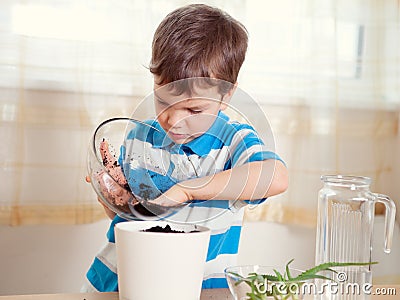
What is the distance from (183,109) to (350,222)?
29cm

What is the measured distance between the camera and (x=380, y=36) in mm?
1843

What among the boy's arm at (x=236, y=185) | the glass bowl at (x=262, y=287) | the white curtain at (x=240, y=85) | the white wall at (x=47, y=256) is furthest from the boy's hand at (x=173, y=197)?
the white wall at (x=47, y=256)

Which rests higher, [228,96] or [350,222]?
[228,96]

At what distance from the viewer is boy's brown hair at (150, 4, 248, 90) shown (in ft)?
Result: 3.30

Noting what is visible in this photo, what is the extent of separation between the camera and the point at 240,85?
1.73 m

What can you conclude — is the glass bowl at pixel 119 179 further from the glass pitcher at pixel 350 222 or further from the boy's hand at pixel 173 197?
the glass pitcher at pixel 350 222

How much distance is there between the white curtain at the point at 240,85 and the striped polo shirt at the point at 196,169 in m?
0.41

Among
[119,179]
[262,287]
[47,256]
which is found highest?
[119,179]

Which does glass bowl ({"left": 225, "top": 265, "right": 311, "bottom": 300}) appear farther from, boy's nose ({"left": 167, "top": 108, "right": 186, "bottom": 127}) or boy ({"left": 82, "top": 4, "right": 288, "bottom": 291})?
boy's nose ({"left": 167, "top": 108, "right": 186, "bottom": 127})

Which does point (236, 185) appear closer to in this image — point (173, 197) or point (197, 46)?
point (173, 197)

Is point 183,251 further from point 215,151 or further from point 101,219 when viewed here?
point 101,219

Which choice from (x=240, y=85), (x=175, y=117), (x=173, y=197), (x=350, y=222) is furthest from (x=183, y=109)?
→ (x=240, y=85)

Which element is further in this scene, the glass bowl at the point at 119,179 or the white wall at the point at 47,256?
the white wall at the point at 47,256

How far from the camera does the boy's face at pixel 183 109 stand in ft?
2.89
